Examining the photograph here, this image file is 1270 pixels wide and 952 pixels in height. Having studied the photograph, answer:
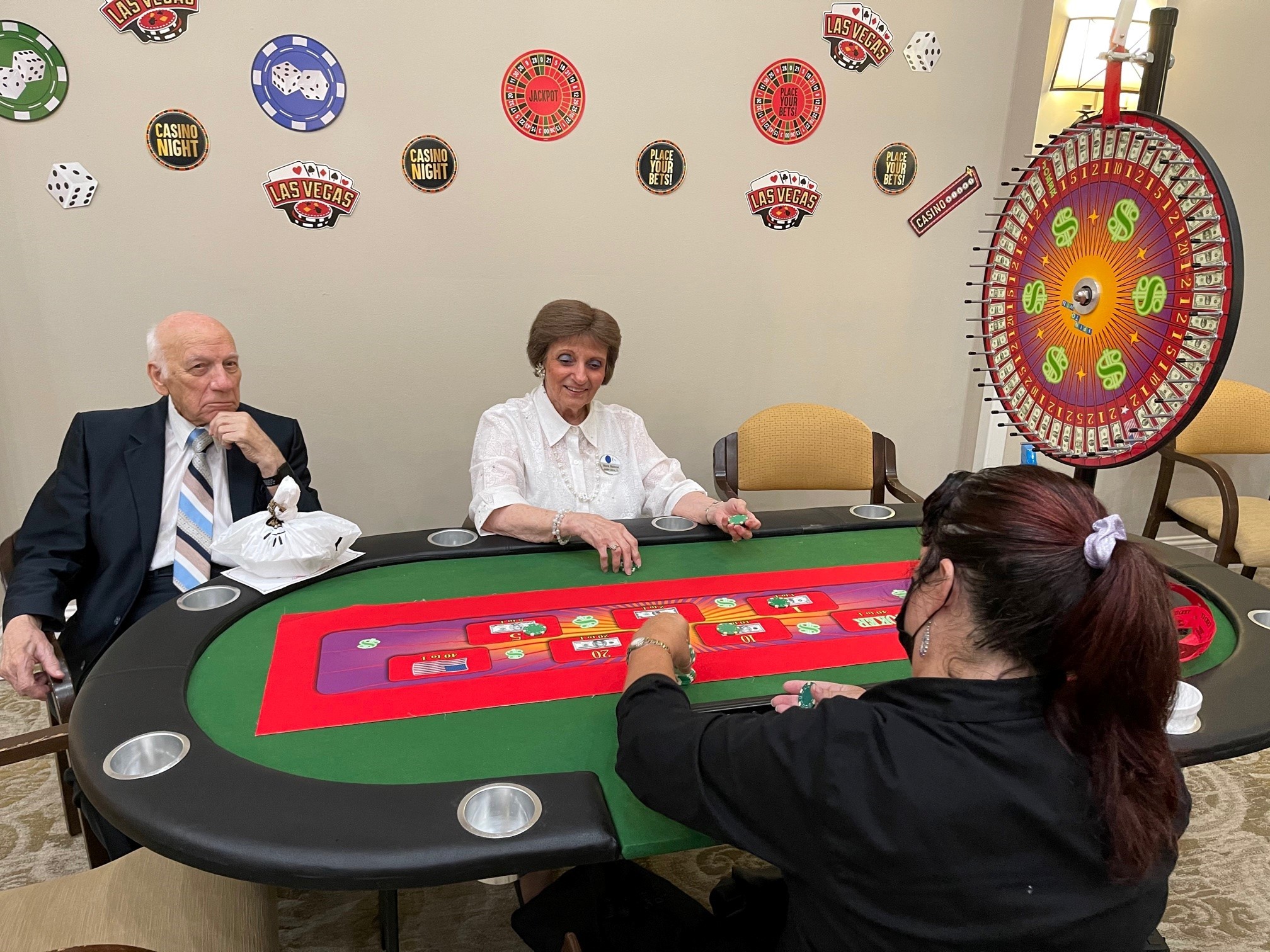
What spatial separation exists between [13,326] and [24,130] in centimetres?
60

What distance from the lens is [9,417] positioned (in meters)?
2.79

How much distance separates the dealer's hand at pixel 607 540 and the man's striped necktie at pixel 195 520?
0.89 m

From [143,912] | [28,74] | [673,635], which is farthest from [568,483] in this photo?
[28,74]

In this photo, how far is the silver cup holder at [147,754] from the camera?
1.14 m

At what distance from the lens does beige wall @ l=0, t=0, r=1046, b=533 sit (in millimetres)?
2656

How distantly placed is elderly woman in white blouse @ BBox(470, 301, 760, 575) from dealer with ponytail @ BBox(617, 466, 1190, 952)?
115cm

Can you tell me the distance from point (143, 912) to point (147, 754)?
0.25 m

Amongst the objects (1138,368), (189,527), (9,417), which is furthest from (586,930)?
(9,417)

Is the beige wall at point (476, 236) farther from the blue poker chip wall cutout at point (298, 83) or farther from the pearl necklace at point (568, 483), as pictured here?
the pearl necklace at point (568, 483)

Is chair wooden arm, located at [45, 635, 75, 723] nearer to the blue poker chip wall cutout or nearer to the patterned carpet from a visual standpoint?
the patterned carpet

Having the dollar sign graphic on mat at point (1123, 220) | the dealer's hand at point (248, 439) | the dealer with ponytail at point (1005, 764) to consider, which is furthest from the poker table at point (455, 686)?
the dollar sign graphic on mat at point (1123, 220)

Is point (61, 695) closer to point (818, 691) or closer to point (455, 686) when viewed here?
point (455, 686)

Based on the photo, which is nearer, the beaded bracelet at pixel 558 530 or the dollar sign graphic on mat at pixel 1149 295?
the dollar sign graphic on mat at pixel 1149 295

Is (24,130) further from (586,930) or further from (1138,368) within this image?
(1138,368)
